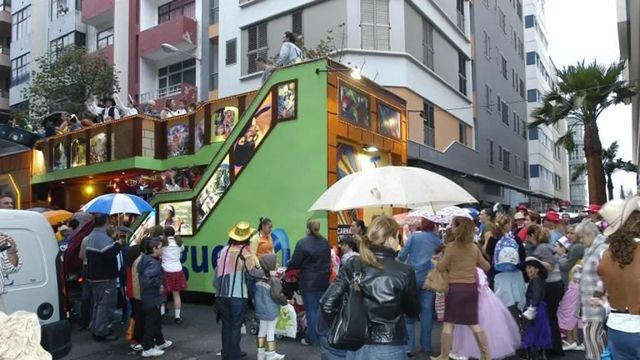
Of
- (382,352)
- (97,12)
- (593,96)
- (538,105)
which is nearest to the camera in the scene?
(382,352)

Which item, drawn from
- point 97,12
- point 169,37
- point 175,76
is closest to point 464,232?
point 169,37

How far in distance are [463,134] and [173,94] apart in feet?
45.0

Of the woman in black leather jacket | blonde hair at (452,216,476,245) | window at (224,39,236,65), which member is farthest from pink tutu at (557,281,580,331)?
window at (224,39,236,65)

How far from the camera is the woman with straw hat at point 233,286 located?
22.4 feet

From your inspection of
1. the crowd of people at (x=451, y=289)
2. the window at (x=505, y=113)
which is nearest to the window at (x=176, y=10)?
the window at (x=505, y=113)

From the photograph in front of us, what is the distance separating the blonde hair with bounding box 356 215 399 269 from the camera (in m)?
4.11

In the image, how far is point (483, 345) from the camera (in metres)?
6.43

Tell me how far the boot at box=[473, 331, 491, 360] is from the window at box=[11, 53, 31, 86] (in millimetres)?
38406

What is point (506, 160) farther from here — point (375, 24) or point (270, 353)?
point (270, 353)

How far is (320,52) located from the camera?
16.3 metres

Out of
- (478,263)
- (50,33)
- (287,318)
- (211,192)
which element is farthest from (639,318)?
(50,33)

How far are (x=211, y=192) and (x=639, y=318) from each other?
30.9 ft

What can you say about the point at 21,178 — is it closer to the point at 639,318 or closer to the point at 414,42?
the point at 414,42

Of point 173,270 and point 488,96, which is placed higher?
point 488,96
